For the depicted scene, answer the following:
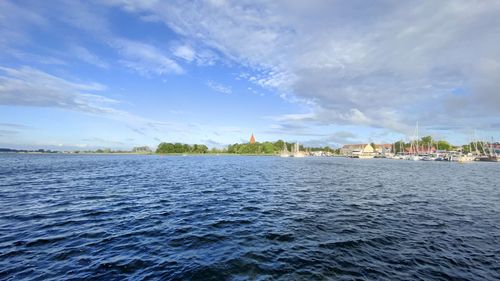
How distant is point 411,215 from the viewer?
74.0ft

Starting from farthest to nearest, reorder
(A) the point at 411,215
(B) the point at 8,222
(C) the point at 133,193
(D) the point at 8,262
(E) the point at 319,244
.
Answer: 1. (C) the point at 133,193
2. (A) the point at 411,215
3. (B) the point at 8,222
4. (E) the point at 319,244
5. (D) the point at 8,262

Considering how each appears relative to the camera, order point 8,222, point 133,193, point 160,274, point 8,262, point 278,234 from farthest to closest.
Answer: point 133,193 < point 8,222 < point 278,234 < point 8,262 < point 160,274

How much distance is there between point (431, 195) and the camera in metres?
33.5

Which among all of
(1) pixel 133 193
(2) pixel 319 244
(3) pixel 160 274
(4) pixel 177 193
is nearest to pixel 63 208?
(1) pixel 133 193

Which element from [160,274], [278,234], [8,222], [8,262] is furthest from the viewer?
[8,222]

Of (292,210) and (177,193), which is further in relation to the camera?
(177,193)

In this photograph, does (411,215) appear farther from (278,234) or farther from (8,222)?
(8,222)

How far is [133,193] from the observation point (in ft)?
106

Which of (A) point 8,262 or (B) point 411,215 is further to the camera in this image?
(B) point 411,215

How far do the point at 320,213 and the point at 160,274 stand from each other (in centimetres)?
1517

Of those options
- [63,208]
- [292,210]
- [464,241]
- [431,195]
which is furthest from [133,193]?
Result: [431,195]

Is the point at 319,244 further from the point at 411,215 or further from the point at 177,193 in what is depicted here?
the point at 177,193

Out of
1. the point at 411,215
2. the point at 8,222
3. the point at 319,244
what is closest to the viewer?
the point at 319,244

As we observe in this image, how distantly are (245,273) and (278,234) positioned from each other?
5.76 m
